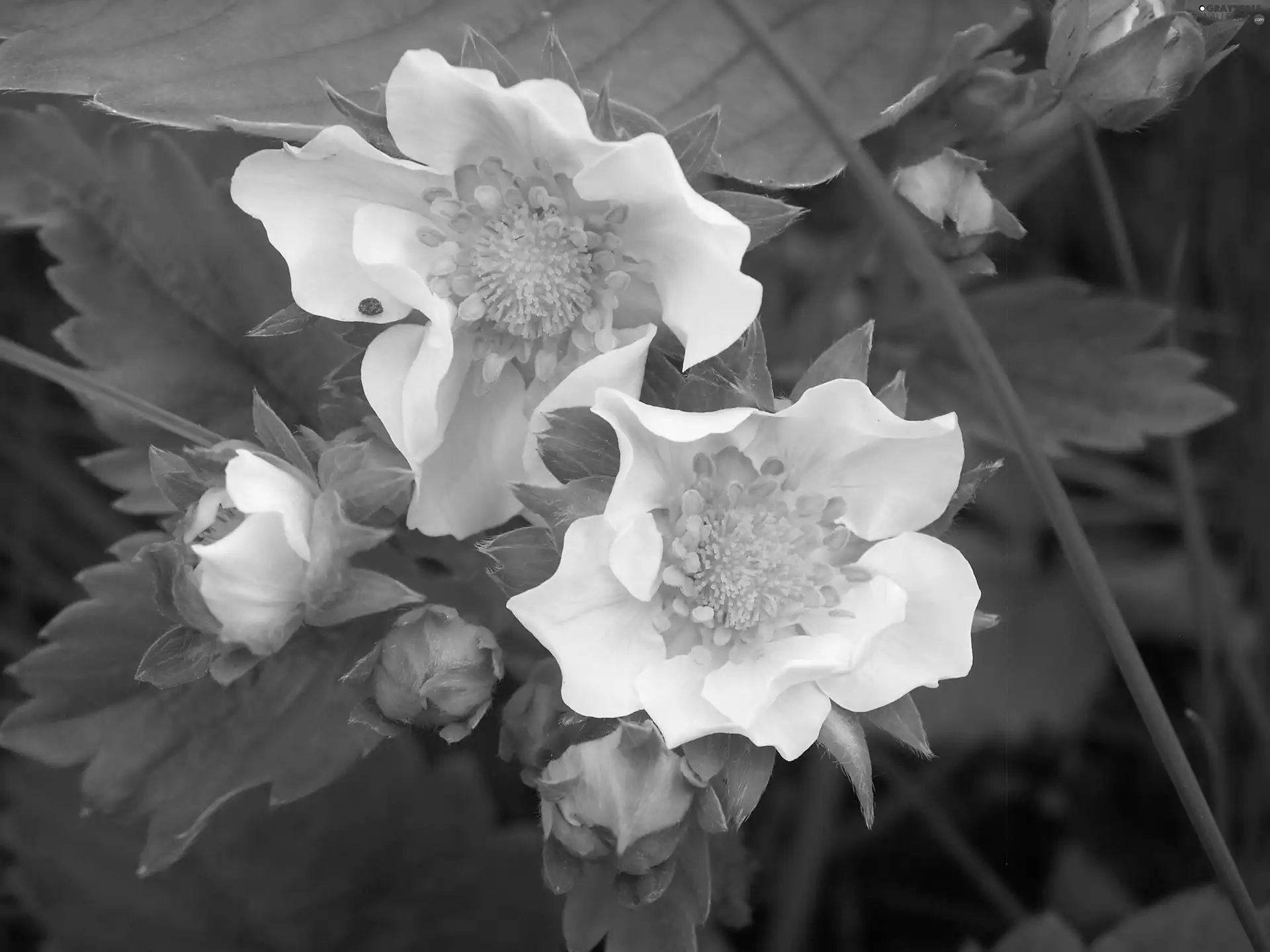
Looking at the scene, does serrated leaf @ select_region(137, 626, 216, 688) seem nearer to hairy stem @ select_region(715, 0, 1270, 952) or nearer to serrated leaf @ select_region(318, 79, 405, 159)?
serrated leaf @ select_region(318, 79, 405, 159)

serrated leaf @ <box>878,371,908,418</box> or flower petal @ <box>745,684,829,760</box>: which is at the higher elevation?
serrated leaf @ <box>878,371,908,418</box>

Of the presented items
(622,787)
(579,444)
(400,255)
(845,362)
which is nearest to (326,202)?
(400,255)

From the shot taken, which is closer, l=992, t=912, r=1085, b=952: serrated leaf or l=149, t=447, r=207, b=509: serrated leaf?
l=149, t=447, r=207, b=509: serrated leaf

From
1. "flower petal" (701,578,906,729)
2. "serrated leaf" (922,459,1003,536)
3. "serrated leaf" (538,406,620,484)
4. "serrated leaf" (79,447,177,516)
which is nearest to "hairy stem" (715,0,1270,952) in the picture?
"serrated leaf" (922,459,1003,536)

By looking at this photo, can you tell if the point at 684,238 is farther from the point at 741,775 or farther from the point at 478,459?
the point at 741,775

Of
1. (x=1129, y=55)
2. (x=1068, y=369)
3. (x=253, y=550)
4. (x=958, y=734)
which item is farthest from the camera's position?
(x=958, y=734)

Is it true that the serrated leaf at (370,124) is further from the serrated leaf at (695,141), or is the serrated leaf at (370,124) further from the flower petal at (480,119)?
the serrated leaf at (695,141)

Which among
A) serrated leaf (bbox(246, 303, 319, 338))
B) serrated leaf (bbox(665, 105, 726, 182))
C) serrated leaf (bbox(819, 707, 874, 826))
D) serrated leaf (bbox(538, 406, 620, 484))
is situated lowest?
serrated leaf (bbox(819, 707, 874, 826))
